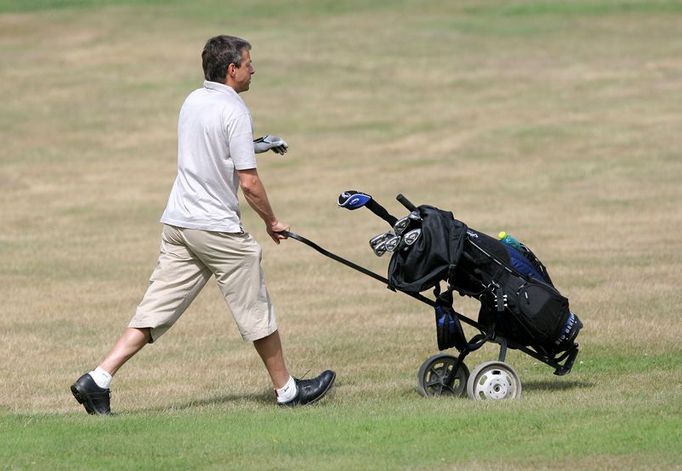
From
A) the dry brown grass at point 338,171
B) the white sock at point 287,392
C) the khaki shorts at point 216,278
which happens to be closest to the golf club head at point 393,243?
the khaki shorts at point 216,278

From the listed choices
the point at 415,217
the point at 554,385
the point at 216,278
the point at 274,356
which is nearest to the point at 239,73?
the point at 216,278

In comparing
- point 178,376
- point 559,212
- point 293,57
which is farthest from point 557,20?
point 178,376

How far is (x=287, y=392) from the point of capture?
7.94 meters

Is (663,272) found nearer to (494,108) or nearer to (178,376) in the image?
(178,376)

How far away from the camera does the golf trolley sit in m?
7.65

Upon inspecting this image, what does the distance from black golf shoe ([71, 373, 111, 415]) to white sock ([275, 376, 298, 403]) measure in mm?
983

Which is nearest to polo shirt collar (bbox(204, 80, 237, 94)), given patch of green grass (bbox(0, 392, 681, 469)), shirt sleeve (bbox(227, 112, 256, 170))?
shirt sleeve (bbox(227, 112, 256, 170))

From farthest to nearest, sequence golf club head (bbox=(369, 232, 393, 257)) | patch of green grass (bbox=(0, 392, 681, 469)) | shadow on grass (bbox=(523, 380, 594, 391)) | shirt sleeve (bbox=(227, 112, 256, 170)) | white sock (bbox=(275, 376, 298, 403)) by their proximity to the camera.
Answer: shadow on grass (bbox=(523, 380, 594, 391)) < white sock (bbox=(275, 376, 298, 403)) < golf club head (bbox=(369, 232, 393, 257)) < shirt sleeve (bbox=(227, 112, 256, 170)) < patch of green grass (bbox=(0, 392, 681, 469))

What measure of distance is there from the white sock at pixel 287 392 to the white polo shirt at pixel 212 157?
3.23ft

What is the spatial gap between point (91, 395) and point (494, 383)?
7.47 feet

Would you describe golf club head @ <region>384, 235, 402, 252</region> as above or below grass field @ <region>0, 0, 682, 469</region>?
above

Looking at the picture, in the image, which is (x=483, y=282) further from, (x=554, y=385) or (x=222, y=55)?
(x=222, y=55)

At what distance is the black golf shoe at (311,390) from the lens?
7984 millimetres

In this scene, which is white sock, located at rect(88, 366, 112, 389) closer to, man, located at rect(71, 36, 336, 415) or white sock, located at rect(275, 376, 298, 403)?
man, located at rect(71, 36, 336, 415)
